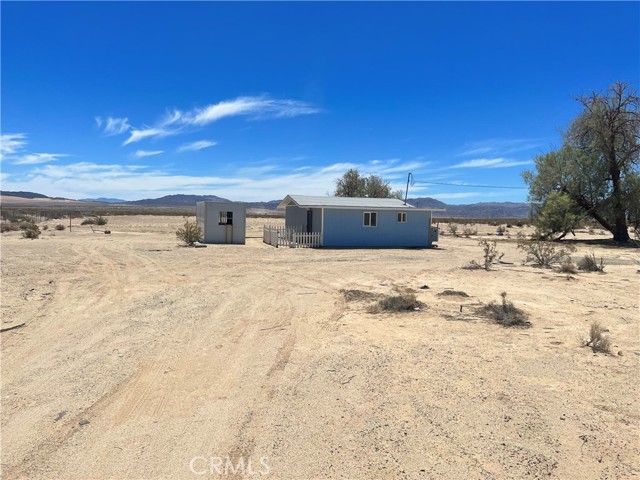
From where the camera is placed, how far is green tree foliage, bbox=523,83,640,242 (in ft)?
96.4

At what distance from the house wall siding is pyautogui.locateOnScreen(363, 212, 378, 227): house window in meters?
0.17

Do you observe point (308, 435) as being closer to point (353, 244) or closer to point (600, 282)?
point (600, 282)

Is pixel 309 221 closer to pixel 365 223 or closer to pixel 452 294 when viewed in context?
pixel 365 223

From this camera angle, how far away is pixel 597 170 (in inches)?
1214

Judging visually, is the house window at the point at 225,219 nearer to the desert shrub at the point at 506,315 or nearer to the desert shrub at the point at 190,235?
the desert shrub at the point at 190,235

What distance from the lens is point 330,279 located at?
12.6 metres

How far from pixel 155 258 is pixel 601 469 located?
16.0 metres

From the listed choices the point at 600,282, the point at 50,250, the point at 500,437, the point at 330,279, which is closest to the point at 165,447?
the point at 500,437

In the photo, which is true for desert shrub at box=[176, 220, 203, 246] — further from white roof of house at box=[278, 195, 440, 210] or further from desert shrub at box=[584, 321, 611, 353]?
desert shrub at box=[584, 321, 611, 353]

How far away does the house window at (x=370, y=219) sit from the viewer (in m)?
25.8

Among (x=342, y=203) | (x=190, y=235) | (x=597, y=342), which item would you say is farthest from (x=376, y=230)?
(x=597, y=342)

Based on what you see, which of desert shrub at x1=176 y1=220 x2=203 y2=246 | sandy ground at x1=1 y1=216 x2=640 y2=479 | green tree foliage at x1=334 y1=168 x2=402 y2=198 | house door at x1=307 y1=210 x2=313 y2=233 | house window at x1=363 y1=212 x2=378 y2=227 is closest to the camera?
sandy ground at x1=1 y1=216 x2=640 y2=479

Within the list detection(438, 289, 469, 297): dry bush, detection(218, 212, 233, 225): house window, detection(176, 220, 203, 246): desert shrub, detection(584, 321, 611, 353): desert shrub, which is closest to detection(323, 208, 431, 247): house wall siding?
detection(218, 212, 233, 225): house window

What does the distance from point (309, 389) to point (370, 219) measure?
2142 cm
